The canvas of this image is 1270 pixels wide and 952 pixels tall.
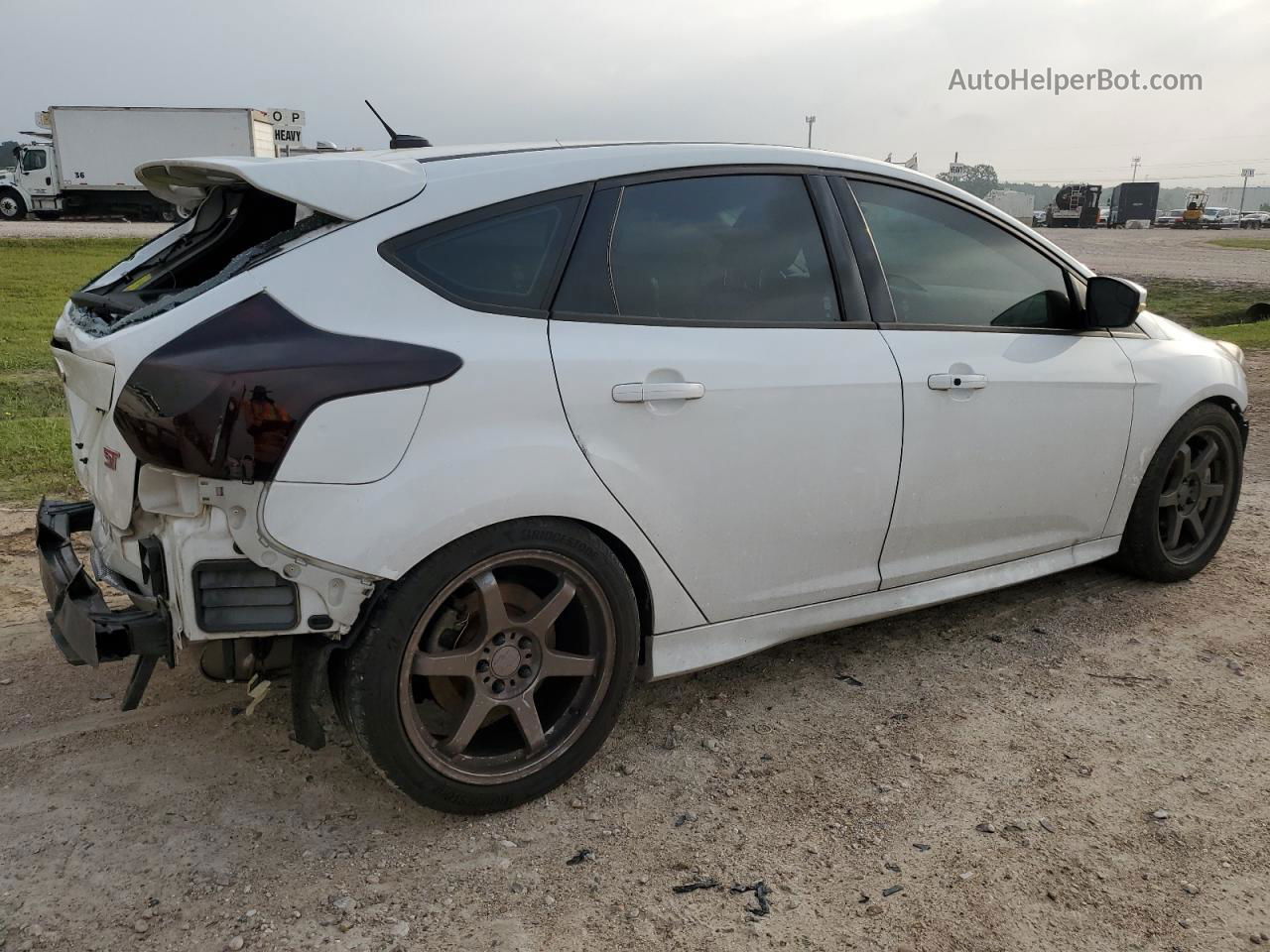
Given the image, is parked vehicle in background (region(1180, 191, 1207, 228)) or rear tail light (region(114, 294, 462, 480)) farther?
parked vehicle in background (region(1180, 191, 1207, 228))

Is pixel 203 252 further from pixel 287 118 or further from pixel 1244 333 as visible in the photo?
pixel 287 118

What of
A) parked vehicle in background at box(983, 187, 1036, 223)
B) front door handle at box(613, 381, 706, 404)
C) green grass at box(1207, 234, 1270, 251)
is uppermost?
parked vehicle in background at box(983, 187, 1036, 223)

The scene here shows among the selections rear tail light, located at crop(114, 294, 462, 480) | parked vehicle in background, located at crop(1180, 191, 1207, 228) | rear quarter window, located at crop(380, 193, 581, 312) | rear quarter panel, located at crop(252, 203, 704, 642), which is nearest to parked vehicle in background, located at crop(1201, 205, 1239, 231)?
parked vehicle in background, located at crop(1180, 191, 1207, 228)

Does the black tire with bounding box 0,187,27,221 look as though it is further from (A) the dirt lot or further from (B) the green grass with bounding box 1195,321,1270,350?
(A) the dirt lot

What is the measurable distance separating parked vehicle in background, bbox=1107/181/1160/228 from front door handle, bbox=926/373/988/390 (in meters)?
69.4

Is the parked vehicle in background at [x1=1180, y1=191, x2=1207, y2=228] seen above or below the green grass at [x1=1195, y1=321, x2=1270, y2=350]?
above

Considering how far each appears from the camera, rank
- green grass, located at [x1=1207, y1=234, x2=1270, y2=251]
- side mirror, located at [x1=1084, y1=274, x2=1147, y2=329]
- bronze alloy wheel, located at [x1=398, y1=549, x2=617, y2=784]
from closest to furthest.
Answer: bronze alloy wheel, located at [x1=398, y1=549, x2=617, y2=784] < side mirror, located at [x1=1084, y1=274, x2=1147, y2=329] < green grass, located at [x1=1207, y1=234, x2=1270, y2=251]

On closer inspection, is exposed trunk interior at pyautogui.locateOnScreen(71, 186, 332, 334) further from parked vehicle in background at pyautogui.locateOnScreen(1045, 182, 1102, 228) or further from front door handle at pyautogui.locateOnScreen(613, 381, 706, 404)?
parked vehicle in background at pyautogui.locateOnScreen(1045, 182, 1102, 228)

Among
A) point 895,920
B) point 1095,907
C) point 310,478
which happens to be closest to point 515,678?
point 310,478

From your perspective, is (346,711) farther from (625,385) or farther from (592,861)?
(625,385)

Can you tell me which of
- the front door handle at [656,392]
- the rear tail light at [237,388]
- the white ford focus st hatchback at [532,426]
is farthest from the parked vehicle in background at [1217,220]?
the rear tail light at [237,388]

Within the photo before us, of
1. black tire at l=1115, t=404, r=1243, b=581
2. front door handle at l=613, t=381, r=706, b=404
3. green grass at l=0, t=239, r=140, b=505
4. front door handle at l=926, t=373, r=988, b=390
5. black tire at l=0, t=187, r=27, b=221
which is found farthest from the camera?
black tire at l=0, t=187, r=27, b=221

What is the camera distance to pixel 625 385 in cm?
279

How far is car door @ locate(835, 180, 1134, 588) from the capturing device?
3428 mm
